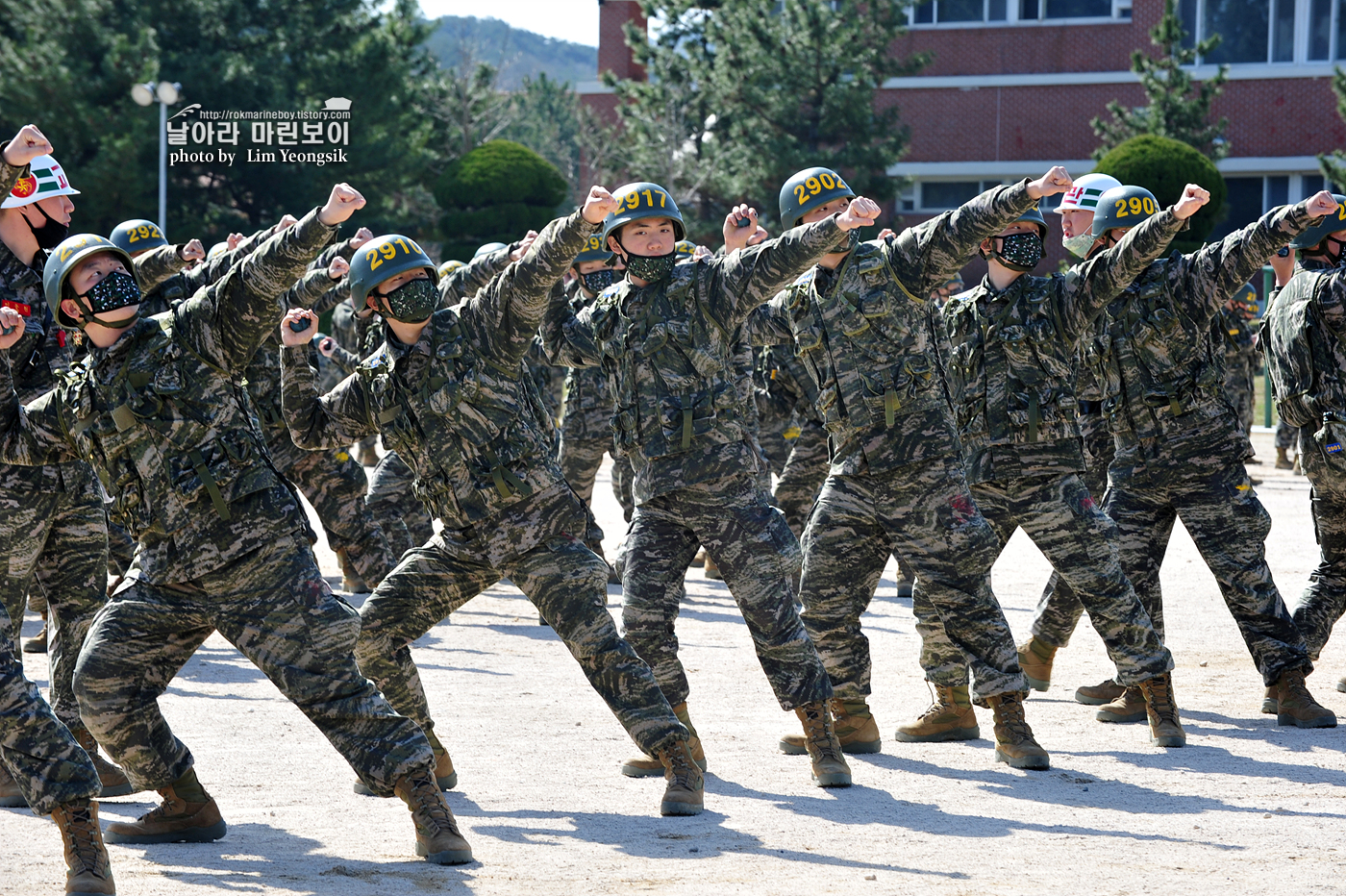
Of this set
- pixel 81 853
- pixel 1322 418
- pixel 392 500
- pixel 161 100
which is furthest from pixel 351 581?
pixel 161 100

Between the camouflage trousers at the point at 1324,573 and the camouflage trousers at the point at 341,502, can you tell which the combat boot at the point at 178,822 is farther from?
the camouflage trousers at the point at 1324,573

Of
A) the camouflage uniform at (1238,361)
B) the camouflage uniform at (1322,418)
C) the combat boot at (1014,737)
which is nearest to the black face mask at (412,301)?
the combat boot at (1014,737)

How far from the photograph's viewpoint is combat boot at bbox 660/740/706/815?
598cm

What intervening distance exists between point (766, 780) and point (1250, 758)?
2.11 m

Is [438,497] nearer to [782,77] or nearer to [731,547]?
[731,547]

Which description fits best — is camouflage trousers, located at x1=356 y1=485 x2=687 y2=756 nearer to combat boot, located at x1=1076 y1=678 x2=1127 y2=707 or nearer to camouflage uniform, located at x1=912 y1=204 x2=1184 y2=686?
camouflage uniform, located at x1=912 y1=204 x2=1184 y2=686

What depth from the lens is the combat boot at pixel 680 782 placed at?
598 centimetres

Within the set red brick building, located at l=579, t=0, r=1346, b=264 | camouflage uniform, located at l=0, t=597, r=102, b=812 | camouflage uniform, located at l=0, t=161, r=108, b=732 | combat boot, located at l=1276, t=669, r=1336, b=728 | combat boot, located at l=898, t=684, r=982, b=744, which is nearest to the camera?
camouflage uniform, located at l=0, t=597, r=102, b=812

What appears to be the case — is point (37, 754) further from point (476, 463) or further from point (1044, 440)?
point (1044, 440)

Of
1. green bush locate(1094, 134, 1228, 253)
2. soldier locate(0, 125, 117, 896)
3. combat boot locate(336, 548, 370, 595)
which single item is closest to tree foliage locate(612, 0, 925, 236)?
green bush locate(1094, 134, 1228, 253)

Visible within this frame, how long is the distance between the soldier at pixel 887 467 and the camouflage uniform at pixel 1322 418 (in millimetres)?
1920

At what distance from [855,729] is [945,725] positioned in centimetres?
49

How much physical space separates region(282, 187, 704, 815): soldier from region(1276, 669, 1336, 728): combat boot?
10.2ft

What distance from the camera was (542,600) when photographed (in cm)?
589
